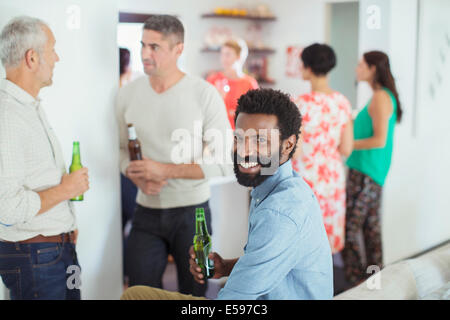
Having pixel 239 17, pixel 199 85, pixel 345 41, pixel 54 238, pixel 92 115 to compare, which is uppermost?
pixel 239 17

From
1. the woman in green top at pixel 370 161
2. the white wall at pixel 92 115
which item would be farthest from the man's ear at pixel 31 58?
the woman in green top at pixel 370 161

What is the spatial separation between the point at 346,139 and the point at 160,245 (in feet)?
3.05

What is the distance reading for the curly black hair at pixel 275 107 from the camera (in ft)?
3.36

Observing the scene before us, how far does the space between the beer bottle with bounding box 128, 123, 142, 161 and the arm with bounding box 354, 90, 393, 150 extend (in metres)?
1.12

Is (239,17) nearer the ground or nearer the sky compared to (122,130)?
nearer the sky

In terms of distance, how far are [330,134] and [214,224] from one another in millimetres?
828

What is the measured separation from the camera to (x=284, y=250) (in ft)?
3.07

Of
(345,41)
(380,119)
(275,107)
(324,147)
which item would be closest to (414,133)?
(380,119)

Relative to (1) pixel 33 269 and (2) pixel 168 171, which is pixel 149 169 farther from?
(1) pixel 33 269

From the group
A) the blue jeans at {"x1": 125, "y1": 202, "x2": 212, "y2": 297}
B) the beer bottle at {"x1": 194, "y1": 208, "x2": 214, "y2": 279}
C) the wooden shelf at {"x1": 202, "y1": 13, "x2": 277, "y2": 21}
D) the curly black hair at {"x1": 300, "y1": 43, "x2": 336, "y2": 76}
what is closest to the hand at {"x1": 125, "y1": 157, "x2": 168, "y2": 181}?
the blue jeans at {"x1": 125, "y1": 202, "x2": 212, "y2": 297}

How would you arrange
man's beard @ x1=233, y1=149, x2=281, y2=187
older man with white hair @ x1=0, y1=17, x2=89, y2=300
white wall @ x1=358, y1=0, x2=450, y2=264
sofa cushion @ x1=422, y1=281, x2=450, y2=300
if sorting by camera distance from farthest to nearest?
white wall @ x1=358, y1=0, x2=450, y2=264, older man with white hair @ x1=0, y1=17, x2=89, y2=300, sofa cushion @ x1=422, y1=281, x2=450, y2=300, man's beard @ x1=233, y1=149, x2=281, y2=187

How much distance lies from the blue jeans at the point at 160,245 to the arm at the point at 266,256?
816mm

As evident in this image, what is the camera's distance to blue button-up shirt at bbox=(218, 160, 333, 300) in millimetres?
935

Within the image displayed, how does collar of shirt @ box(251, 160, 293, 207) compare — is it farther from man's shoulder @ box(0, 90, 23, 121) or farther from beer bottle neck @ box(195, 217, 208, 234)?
man's shoulder @ box(0, 90, 23, 121)
